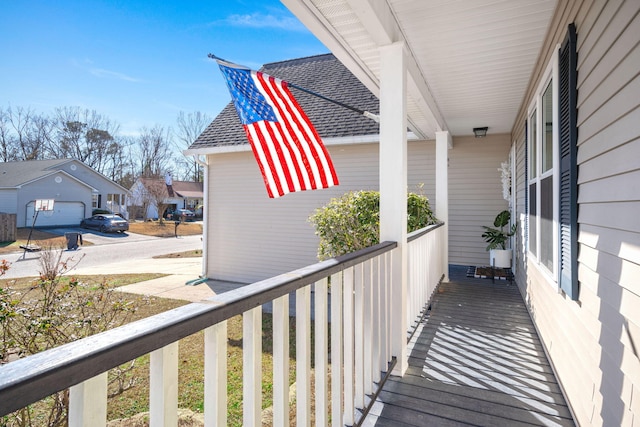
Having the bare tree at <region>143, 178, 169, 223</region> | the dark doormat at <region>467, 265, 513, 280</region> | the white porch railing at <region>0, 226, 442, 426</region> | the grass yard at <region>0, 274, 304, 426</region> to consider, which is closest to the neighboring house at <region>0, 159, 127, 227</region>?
the bare tree at <region>143, 178, 169, 223</region>

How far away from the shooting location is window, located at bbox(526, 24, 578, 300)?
6.76 ft

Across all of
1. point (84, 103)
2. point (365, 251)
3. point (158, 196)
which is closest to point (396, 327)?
point (365, 251)

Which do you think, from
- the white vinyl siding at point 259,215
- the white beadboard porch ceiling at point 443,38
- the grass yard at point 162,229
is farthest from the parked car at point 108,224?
the white beadboard porch ceiling at point 443,38

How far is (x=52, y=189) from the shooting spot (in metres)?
23.4

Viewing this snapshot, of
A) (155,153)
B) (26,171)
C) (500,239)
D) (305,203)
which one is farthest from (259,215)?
(155,153)

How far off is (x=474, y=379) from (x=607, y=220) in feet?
5.29

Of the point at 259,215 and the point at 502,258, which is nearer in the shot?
the point at 502,258

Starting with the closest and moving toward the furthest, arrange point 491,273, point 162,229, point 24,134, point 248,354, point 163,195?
1. point 248,354
2. point 491,273
3. point 162,229
4. point 163,195
5. point 24,134

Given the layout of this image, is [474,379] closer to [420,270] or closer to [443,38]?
[420,270]

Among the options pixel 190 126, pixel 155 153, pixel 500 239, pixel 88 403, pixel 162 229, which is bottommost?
pixel 162 229

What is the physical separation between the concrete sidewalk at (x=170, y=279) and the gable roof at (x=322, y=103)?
3.35 m

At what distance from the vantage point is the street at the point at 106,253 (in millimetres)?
11530

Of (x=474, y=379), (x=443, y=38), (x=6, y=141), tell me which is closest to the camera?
(x=474, y=379)

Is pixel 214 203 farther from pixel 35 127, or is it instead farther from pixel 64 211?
pixel 35 127
